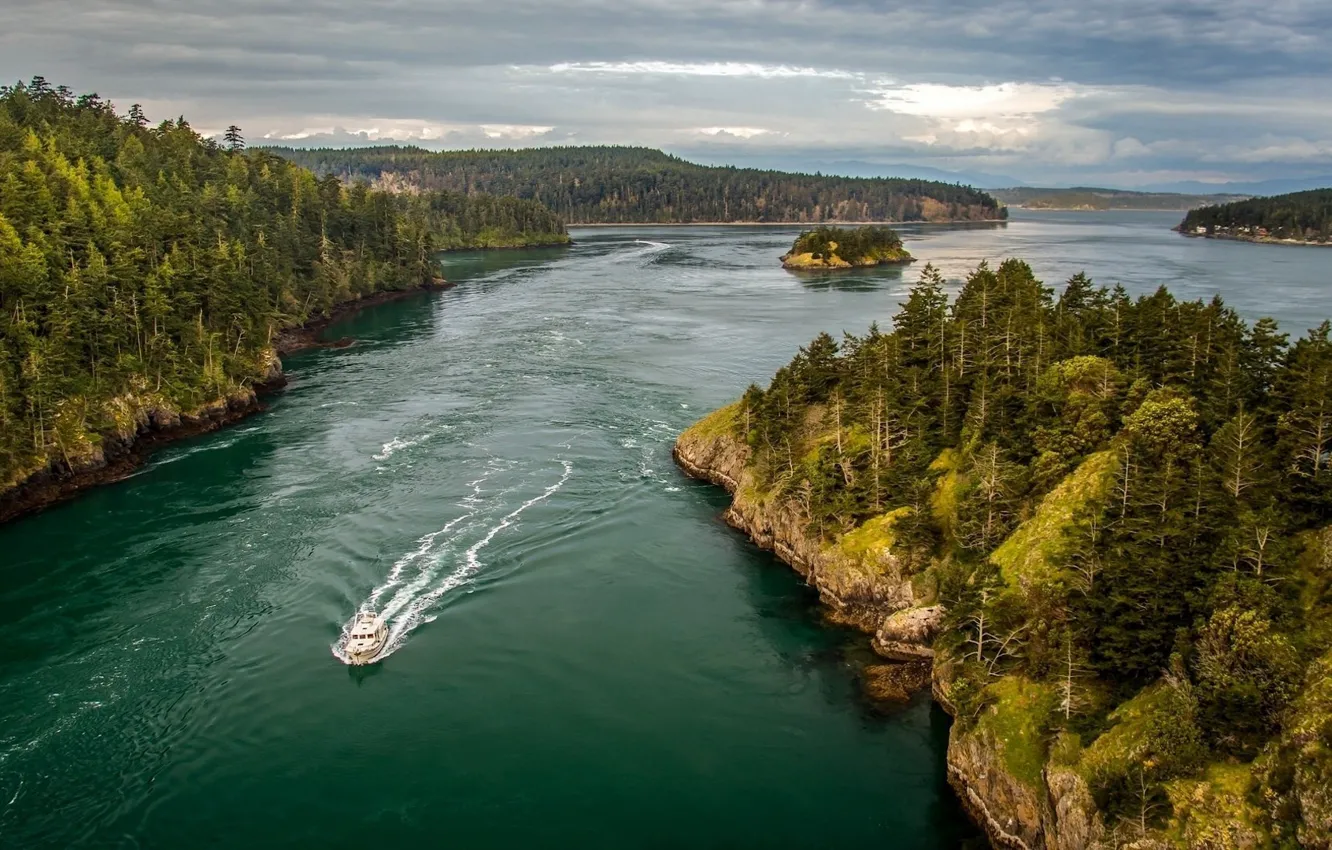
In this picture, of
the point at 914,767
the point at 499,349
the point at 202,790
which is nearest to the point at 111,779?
the point at 202,790

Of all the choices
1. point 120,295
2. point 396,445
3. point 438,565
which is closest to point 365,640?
point 438,565

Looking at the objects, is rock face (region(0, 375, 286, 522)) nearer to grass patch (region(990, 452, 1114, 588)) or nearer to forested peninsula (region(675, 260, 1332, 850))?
forested peninsula (region(675, 260, 1332, 850))

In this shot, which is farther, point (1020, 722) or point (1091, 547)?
point (1091, 547)

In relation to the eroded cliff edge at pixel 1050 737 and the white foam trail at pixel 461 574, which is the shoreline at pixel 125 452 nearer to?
the white foam trail at pixel 461 574

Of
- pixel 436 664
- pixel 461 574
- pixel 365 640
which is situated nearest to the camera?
pixel 436 664

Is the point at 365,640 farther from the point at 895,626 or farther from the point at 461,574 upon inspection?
the point at 895,626

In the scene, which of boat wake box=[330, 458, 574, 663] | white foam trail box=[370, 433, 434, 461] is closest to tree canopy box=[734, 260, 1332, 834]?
boat wake box=[330, 458, 574, 663]

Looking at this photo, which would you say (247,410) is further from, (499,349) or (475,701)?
(475,701)
